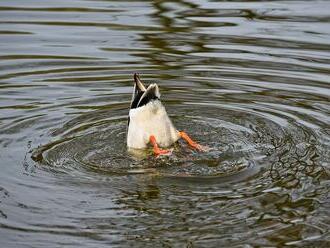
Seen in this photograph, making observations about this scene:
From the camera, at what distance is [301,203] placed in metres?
6.40

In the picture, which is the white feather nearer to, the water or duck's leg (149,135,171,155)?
duck's leg (149,135,171,155)

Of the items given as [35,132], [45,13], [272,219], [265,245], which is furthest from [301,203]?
[45,13]

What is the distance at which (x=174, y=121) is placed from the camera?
861 centimetres

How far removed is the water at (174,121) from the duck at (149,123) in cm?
14

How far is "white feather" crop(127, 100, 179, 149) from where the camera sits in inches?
305

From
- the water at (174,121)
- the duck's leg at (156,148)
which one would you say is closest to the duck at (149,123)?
the duck's leg at (156,148)

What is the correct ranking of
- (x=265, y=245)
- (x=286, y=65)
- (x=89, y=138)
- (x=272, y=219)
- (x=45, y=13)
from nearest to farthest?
(x=265, y=245)
(x=272, y=219)
(x=89, y=138)
(x=286, y=65)
(x=45, y=13)

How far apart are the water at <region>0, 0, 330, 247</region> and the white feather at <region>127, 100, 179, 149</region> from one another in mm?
144

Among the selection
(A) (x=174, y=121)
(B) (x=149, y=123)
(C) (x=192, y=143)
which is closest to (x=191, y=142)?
(C) (x=192, y=143)

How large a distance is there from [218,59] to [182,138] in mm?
2525

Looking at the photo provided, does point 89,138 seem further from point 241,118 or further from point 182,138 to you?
point 241,118

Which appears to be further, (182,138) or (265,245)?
(182,138)

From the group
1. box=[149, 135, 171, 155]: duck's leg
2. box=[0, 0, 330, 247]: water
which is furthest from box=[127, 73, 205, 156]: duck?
box=[0, 0, 330, 247]: water

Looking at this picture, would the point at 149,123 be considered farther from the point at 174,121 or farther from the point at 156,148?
the point at 174,121
